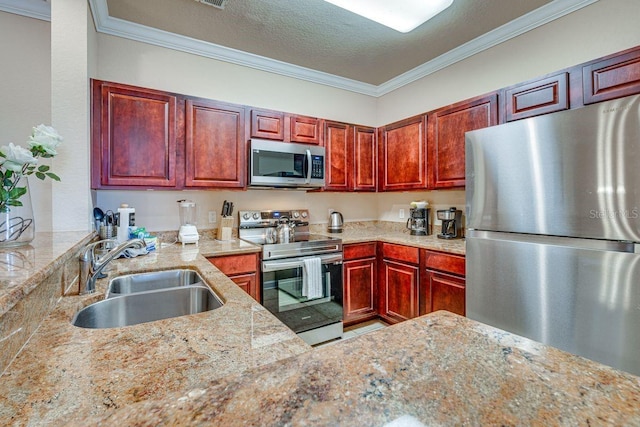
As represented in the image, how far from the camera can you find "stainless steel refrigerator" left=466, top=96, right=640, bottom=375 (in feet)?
4.75

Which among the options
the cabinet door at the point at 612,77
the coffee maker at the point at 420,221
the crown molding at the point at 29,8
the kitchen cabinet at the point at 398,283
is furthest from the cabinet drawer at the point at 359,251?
the crown molding at the point at 29,8

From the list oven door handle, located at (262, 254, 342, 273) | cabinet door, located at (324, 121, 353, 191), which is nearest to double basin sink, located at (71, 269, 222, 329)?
oven door handle, located at (262, 254, 342, 273)

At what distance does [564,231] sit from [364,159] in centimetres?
193

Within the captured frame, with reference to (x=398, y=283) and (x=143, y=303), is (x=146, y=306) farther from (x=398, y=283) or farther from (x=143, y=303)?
(x=398, y=283)

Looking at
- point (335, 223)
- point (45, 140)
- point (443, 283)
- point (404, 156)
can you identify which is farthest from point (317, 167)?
point (45, 140)

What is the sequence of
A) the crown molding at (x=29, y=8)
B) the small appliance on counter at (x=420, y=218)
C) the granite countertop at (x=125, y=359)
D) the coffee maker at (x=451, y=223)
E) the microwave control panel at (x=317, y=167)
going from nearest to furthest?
the granite countertop at (x=125, y=359)
the crown molding at (x=29, y=8)
the coffee maker at (x=451, y=223)
the microwave control panel at (x=317, y=167)
the small appliance on counter at (x=420, y=218)

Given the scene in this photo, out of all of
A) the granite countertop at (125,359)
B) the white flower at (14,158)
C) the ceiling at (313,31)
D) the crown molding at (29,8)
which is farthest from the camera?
the ceiling at (313,31)

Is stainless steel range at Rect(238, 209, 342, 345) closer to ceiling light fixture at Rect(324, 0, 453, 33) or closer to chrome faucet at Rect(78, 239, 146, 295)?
chrome faucet at Rect(78, 239, 146, 295)

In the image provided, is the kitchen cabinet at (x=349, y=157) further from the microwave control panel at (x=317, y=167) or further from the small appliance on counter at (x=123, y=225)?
the small appliance on counter at (x=123, y=225)

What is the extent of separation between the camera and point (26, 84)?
81.2 inches

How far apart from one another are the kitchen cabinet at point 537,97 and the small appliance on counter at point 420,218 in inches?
42.1

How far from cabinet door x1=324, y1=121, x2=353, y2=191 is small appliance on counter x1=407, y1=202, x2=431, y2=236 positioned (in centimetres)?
69

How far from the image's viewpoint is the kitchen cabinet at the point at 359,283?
2.78 m

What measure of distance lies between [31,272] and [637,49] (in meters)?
2.76
